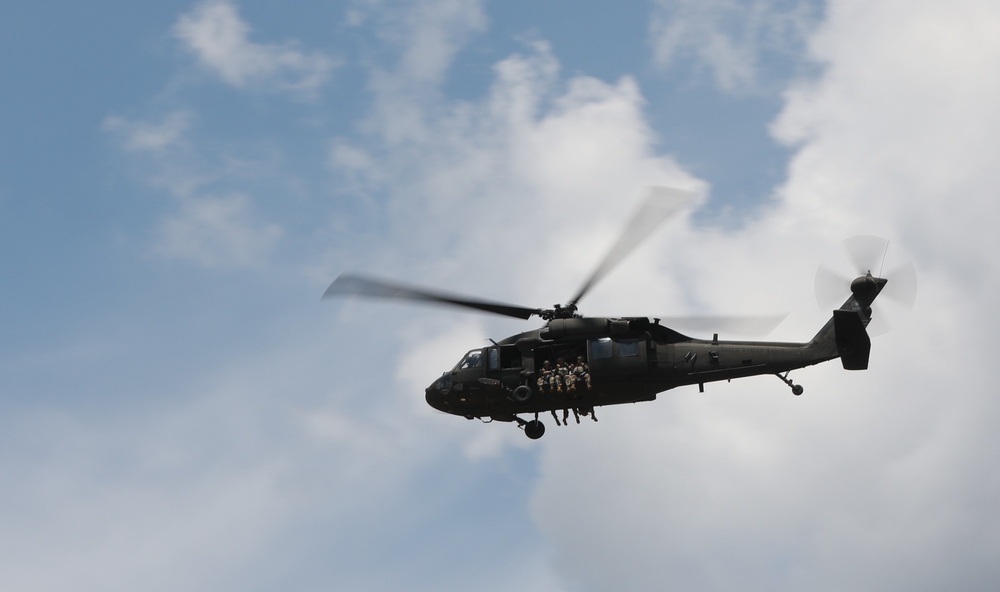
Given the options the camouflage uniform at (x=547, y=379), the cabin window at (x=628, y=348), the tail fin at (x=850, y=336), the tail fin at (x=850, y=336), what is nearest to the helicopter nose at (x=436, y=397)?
the camouflage uniform at (x=547, y=379)

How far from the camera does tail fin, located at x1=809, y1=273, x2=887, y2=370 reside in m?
67.6

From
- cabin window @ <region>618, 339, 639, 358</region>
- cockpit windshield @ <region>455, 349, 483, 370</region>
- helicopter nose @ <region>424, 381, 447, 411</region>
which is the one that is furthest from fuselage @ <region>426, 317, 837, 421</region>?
helicopter nose @ <region>424, 381, 447, 411</region>

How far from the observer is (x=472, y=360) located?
233ft

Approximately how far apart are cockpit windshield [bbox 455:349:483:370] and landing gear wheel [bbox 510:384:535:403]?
7.39ft

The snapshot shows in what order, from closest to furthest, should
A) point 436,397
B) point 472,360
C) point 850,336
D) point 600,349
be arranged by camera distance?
point 850,336, point 600,349, point 472,360, point 436,397

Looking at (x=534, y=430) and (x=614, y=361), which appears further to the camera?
(x=534, y=430)

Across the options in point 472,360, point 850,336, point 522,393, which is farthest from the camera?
point 472,360

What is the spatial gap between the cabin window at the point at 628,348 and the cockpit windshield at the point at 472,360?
6172 millimetres

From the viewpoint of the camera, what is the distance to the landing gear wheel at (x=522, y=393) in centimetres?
6912

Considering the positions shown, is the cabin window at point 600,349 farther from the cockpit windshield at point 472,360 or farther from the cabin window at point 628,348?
the cockpit windshield at point 472,360

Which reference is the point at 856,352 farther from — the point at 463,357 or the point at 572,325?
the point at 463,357

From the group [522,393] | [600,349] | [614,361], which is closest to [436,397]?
[522,393]

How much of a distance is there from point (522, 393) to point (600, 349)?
12.2 feet

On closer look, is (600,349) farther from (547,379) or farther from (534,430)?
(534,430)
